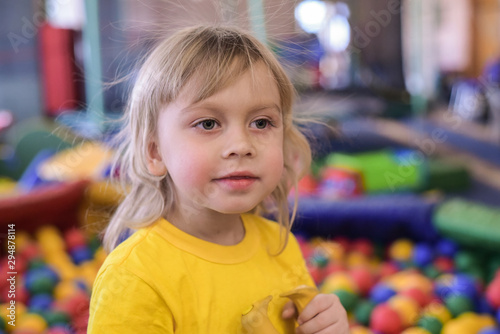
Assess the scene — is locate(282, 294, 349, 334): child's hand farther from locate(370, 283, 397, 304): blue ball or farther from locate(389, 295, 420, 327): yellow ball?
locate(370, 283, 397, 304): blue ball

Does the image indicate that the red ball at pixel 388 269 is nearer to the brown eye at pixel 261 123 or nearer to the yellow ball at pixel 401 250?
the yellow ball at pixel 401 250

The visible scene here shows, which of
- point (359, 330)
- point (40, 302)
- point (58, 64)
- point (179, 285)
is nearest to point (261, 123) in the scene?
point (179, 285)

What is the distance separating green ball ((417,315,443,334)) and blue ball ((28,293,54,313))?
0.90 meters

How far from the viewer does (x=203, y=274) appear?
0.65m

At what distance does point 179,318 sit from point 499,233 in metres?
1.04

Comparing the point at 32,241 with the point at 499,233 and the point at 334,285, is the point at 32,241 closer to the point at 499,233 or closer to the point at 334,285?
the point at 334,285

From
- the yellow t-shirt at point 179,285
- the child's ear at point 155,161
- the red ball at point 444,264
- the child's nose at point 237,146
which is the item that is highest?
the child's nose at point 237,146

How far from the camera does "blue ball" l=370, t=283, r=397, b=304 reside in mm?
1353

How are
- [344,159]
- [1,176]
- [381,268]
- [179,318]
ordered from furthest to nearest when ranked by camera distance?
[1,176] < [344,159] < [381,268] < [179,318]

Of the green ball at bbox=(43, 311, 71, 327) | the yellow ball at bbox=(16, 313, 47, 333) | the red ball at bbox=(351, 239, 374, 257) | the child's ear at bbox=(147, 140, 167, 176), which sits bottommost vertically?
the red ball at bbox=(351, 239, 374, 257)

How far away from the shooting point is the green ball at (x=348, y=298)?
1.33m

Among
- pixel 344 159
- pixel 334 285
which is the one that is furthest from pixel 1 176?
pixel 334 285

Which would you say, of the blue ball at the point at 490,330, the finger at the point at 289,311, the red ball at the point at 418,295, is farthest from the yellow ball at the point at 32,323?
the blue ball at the point at 490,330

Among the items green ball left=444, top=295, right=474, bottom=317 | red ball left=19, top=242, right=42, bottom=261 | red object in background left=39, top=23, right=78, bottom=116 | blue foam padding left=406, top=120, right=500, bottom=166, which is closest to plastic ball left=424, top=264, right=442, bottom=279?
green ball left=444, top=295, right=474, bottom=317
